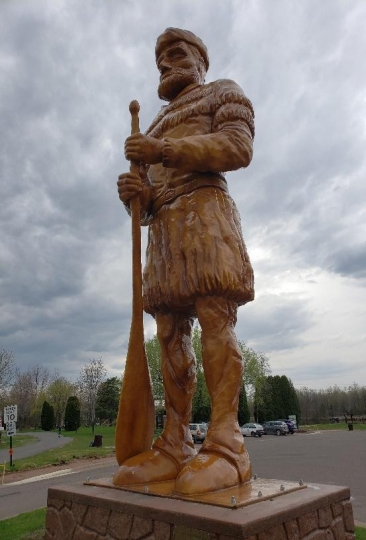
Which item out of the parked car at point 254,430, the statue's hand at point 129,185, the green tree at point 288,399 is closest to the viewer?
the statue's hand at point 129,185

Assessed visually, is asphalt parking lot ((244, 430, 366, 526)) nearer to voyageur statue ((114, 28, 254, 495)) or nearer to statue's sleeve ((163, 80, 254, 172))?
voyageur statue ((114, 28, 254, 495))

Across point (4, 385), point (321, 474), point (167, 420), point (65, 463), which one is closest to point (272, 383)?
point (4, 385)

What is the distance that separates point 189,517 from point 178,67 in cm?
306

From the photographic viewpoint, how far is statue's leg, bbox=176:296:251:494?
8.18ft

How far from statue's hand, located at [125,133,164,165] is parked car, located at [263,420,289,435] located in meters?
28.8

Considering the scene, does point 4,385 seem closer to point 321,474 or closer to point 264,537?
point 321,474

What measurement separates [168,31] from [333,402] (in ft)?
202

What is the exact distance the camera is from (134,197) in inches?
127

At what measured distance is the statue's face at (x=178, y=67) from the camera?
3.56 metres

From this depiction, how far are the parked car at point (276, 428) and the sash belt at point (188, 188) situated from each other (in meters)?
28.4

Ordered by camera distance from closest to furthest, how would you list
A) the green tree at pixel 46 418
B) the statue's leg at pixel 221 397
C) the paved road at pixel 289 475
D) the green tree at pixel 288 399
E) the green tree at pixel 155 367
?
the statue's leg at pixel 221 397 < the paved road at pixel 289 475 < the green tree at pixel 155 367 < the green tree at pixel 288 399 < the green tree at pixel 46 418

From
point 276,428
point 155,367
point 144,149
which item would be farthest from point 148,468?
point 276,428

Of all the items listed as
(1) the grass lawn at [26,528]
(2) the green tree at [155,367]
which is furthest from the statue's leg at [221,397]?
(2) the green tree at [155,367]

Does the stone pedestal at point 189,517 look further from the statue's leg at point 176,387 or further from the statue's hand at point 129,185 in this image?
the statue's hand at point 129,185
